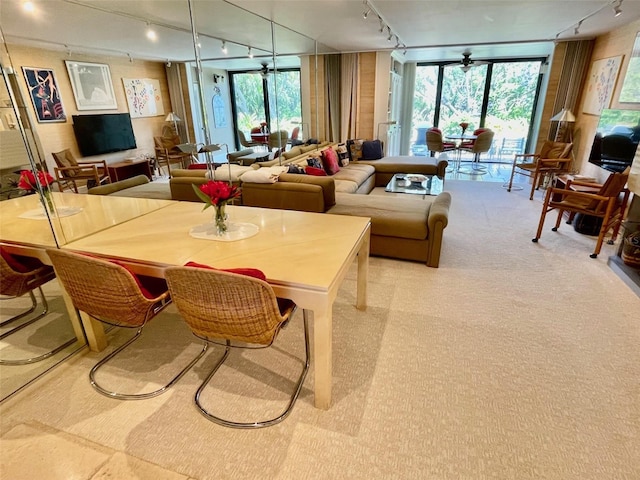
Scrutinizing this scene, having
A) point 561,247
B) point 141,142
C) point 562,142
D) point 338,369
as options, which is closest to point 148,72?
point 141,142

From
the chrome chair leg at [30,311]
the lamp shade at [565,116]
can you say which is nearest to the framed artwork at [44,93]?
the chrome chair leg at [30,311]

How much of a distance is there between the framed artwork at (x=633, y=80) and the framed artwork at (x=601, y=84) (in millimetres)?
329

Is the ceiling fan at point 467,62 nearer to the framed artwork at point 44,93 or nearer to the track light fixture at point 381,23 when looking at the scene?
the track light fixture at point 381,23

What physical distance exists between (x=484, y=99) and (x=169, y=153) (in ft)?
24.5

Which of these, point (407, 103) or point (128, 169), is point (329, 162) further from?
point (407, 103)

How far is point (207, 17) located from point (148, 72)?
1.52m

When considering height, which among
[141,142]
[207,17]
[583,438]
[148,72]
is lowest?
[583,438]

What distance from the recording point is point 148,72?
7.71ft

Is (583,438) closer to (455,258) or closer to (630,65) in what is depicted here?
(455,258)

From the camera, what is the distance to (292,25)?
424 centimetres

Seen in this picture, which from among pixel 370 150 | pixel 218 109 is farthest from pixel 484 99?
pixel 218 109

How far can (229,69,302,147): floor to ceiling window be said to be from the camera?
12.9ft

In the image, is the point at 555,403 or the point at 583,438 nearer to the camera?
the point at 583,438

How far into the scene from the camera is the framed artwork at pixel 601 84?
4504mm
